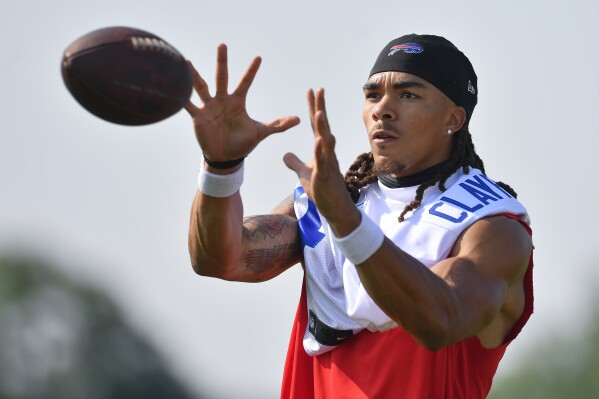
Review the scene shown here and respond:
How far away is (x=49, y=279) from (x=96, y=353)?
3659 mm

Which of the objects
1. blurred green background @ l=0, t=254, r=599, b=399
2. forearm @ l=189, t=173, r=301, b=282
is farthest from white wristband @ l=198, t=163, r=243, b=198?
blurred green background @ l=0, t=254, r=599, b=399

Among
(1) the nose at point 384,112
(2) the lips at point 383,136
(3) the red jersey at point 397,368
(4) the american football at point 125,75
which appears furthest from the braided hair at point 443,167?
(4) the american football at point 125,75

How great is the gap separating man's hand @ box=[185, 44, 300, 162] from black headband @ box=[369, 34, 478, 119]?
0.97m

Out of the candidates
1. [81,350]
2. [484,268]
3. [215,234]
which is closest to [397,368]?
[484,268]

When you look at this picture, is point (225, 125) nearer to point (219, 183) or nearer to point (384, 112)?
point (219, 183)

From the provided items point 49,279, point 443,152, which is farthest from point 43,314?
point 443,152

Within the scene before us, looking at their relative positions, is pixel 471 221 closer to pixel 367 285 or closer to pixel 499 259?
pixel 499 259

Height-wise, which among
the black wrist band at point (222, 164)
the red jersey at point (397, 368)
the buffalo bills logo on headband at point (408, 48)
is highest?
the buffalo bills logo on headband at point (408, 48)

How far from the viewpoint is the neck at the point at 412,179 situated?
992cm

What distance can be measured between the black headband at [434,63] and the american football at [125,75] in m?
1.41

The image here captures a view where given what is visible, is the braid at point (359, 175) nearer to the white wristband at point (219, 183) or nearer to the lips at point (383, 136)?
the lips at point (383, 136)

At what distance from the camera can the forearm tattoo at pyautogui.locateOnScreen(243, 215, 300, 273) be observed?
392 inches

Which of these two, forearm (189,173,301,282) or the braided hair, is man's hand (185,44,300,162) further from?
the braided hair

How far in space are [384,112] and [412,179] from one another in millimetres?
387
